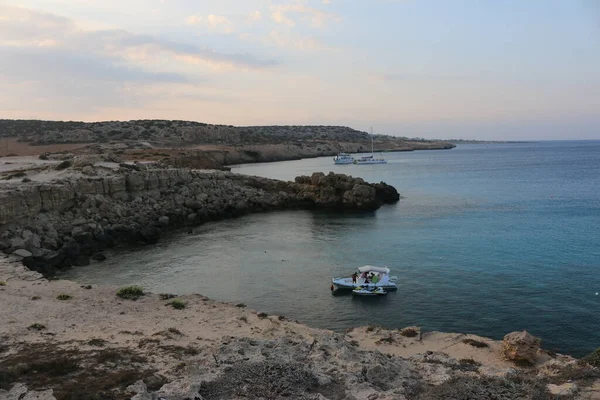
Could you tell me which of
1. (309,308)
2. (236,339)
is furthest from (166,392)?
(309,308)

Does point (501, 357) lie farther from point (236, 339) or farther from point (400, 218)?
point (400, 218)

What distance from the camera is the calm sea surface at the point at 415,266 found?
22109mm

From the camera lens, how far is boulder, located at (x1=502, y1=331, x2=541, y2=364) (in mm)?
15141

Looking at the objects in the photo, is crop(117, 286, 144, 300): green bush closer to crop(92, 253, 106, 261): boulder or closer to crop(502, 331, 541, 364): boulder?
crop(92, 253, 106, 261): boulder

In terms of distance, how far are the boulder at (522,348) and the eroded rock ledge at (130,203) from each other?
26.4 meters

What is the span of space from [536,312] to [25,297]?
76.4 feet

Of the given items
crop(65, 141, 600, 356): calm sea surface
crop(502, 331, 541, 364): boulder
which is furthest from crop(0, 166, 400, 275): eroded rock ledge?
crop(502, 331, 541, 364): boulder

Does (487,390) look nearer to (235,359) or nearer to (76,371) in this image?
(235,359)

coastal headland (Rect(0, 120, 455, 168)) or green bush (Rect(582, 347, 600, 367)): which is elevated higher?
coastal headland (Rect(0, 120, 455, 168))

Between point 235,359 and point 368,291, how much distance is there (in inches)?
520

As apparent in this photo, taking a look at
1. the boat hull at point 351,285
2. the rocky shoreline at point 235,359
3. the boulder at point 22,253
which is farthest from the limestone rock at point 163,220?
the rocky shoreline at point 235,359

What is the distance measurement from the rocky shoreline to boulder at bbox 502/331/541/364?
1.3 inches

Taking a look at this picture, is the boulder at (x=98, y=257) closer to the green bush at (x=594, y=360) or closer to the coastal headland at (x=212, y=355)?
the coastal headland at (x=212, y=355)

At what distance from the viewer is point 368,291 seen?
2533 centimetres
